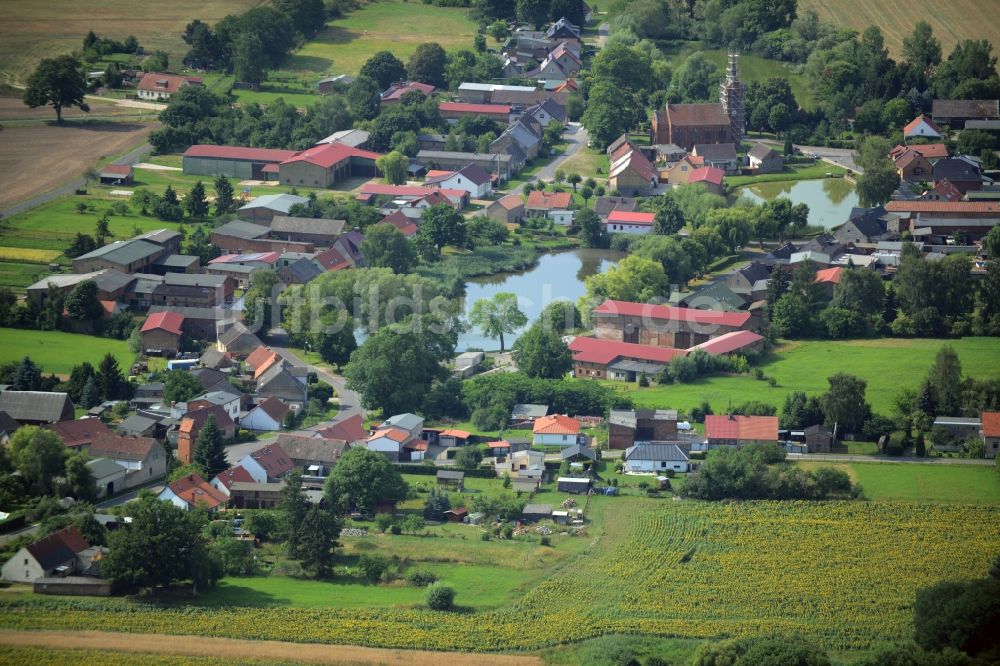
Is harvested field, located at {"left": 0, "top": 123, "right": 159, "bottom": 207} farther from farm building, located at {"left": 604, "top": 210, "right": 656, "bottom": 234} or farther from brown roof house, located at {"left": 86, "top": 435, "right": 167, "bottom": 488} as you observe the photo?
brown roof house, located at {"left": 86, "top": 435, "right": 167, "bottom": 488}

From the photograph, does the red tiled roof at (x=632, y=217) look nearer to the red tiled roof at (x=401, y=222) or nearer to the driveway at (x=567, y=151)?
the driveway at (x=567, y=151)

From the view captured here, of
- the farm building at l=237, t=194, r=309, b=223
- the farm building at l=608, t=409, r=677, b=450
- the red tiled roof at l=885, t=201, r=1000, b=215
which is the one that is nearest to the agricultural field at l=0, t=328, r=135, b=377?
the farm building at l=237, t=194, r=309, b=223

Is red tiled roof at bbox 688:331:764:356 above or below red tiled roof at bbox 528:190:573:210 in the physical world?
below

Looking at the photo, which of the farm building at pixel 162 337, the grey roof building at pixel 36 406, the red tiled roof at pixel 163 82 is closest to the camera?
the grey roof building at pixel 36 406

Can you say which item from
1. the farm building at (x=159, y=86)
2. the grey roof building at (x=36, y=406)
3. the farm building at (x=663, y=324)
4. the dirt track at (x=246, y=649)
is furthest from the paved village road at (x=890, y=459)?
the farm building at (x=159, y=86)

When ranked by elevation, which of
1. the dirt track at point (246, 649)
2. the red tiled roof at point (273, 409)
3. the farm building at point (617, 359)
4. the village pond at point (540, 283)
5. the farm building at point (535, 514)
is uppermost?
the village pond at point (540, 283)

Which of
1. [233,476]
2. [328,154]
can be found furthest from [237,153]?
[233,476]
